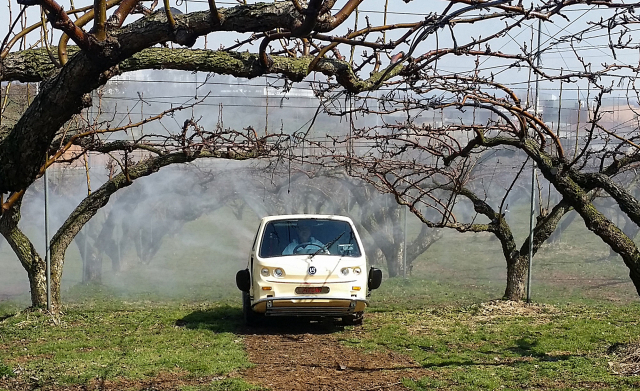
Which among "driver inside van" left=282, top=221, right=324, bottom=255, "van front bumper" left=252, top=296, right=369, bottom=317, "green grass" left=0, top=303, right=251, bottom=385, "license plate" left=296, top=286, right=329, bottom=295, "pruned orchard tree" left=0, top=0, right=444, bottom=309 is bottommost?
"green grass" left=0, top=303, right=251, bottom=385

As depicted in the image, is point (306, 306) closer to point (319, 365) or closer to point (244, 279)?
point (244, 279)

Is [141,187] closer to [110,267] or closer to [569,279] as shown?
[110,267]

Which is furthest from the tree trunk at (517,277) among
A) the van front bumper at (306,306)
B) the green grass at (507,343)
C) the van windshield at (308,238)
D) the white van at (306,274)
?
the van front bumper at (306,306)

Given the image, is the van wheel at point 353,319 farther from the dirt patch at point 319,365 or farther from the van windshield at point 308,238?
the van windshield at point 308,238

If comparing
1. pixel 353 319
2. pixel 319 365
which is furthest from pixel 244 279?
pixel 319 365

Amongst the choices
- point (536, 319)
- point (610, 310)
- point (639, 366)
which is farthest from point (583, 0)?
point (610, 310)

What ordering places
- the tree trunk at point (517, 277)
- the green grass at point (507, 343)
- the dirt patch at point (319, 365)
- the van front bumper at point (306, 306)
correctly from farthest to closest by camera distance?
the tree trunk at point (517, 277) → the van front bumper at point (306, 306) → the dirt patch at point (319, 365) → the green grass at point (507, 343)

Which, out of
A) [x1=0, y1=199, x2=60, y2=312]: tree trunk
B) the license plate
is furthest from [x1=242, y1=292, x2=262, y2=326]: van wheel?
[x1=0, y1=199, x2=60, y2=312]: tree trunk

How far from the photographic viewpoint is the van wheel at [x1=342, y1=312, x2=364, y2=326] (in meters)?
11.4

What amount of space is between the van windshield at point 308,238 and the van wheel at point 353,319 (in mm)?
1078

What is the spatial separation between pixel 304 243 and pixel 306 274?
0.87 metres

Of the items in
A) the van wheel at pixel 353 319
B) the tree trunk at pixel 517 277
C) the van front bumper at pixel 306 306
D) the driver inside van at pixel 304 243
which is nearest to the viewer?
the van front bumper at pixel 306 306

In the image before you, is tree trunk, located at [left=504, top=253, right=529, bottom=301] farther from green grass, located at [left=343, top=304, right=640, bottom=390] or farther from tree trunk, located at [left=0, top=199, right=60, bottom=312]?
tree trunk, located at [left=0, top=199, right=60, bottom=312]

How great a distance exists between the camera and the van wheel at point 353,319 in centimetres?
1142
